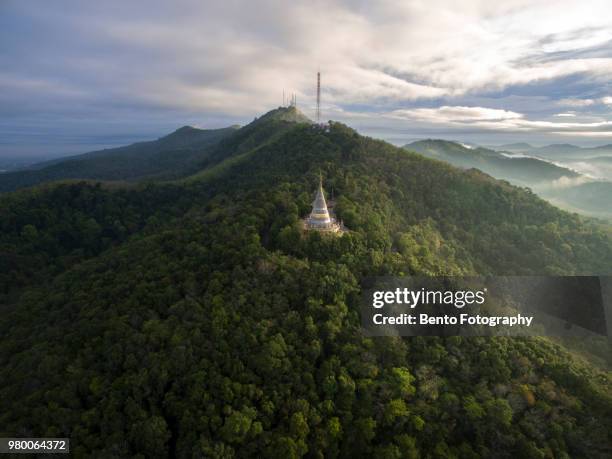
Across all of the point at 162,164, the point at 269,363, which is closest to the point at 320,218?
the point at 269,363


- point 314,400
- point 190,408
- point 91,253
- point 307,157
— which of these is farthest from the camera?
point 307,157

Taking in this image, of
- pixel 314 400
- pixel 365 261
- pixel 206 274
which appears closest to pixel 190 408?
pixel 314 400

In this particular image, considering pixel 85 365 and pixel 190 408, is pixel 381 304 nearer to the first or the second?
pixel 190 408

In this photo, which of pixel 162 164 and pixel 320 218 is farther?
pixel 162 164

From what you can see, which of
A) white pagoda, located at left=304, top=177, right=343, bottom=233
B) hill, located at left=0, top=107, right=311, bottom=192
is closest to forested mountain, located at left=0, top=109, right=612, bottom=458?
white pagoda, located at left=304, top=177, right=343, bottom=233

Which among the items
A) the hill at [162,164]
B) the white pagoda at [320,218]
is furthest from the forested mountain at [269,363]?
the hill at [162,164]

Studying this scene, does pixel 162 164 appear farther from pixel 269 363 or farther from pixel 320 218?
pixel 269 363

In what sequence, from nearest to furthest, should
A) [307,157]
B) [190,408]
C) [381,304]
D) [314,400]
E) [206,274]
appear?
1. [190,408]
2. [314,400]
3. [381,304]
4. [206,274]
5. [307,157]

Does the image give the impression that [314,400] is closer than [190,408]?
No

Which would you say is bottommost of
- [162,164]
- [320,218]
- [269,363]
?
[269,363]
